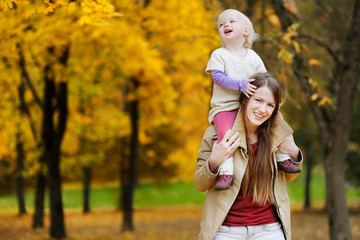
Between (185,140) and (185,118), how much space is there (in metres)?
1.82

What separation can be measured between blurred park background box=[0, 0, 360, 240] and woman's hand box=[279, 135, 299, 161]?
1.77 feet

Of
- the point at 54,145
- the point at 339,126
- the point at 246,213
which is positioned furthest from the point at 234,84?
the point at 54,145

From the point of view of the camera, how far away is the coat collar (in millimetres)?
2811

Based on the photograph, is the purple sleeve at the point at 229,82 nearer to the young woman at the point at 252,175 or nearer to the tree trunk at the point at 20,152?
the young woman at the point at 252,175

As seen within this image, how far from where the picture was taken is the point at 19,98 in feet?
42.1

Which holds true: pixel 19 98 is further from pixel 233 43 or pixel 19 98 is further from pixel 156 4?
pixel 233 43

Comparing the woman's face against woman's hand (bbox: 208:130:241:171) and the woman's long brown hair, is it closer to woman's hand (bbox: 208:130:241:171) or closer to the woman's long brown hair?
the woman's long brown hair

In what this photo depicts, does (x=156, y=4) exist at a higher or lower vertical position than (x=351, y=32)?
higher

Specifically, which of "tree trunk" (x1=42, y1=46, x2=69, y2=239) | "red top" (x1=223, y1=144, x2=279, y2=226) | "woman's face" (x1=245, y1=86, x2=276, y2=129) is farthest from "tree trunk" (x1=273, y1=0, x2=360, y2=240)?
"tree trunk" (x1=42, y1=46, x2=69, y2=239)

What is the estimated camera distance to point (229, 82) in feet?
→ 9.24

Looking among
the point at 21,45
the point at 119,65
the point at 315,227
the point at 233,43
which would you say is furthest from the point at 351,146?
the point at 233,43

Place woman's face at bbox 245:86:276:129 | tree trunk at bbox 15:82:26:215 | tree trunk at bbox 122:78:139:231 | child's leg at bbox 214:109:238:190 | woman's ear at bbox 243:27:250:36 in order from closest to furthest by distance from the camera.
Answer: child's leg at bbox 214:109:238:190 < woman's face at bbox 245:86:276:129 < woman's ear at bbox 243:27:250:36 < tree trunk at bbox 15:82:26:215 < tree trunk at bbox 122:78:139:231

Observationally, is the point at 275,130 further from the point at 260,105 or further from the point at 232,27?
the point at 232,27

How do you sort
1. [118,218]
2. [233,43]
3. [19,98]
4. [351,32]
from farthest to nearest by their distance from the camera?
[118,218], [19,98], [351,32], [233,43]
